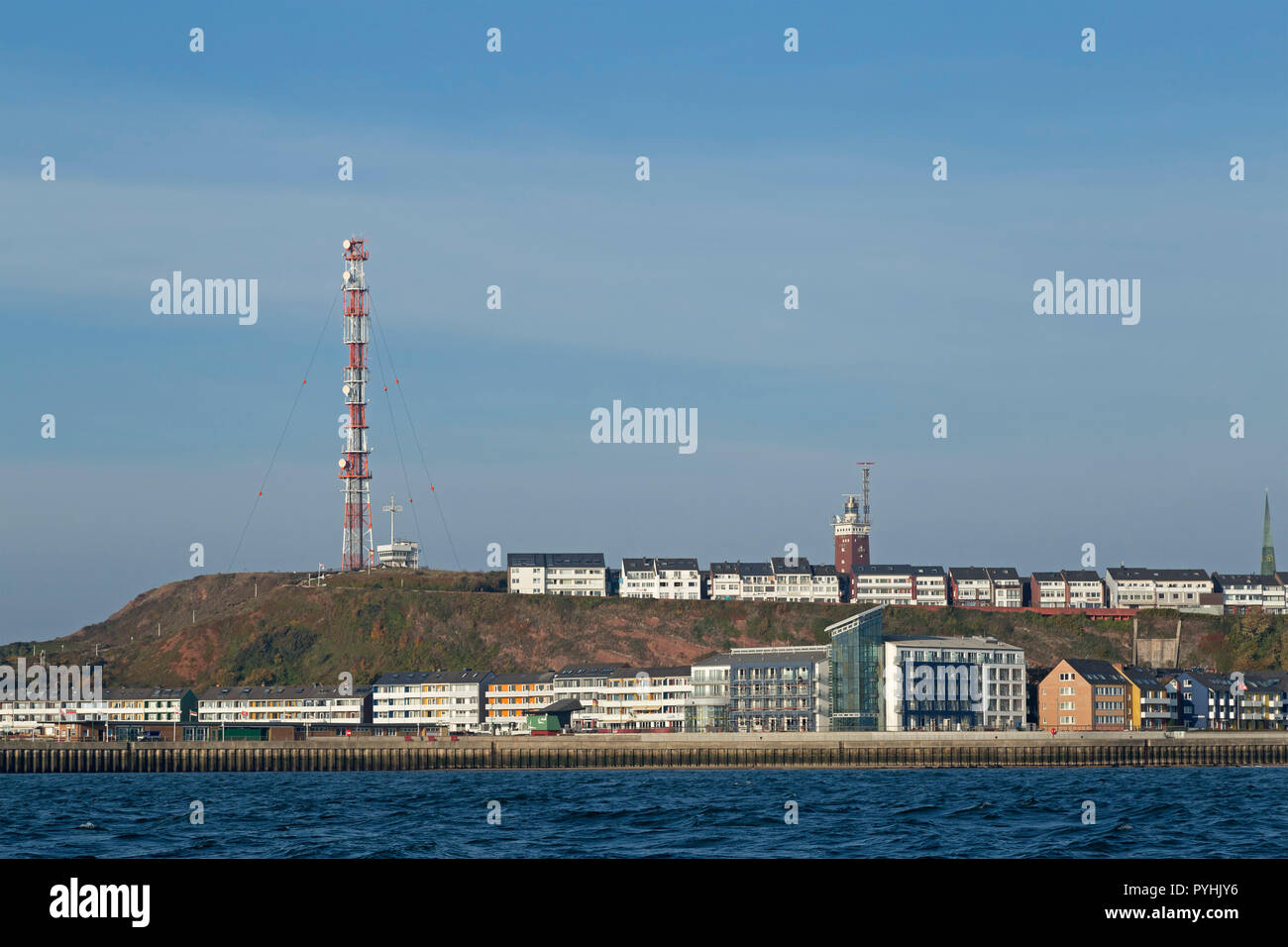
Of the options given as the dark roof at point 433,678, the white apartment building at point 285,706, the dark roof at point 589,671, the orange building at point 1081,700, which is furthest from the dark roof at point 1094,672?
the white apartment building at point 285,706

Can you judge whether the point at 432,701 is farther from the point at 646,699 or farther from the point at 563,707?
the point at 646,699

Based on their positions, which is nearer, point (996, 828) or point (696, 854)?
point (696, 854)

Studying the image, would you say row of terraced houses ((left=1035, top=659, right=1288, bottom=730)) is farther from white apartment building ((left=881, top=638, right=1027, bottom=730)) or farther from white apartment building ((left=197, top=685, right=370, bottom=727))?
white apartment building ((left=197, top=685, right=370, bottom=727))

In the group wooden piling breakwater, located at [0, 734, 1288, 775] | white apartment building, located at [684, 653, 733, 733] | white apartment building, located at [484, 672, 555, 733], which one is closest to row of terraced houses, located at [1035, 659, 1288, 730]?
wooden piling breakwater, located at [0, 734, 1288, 775]

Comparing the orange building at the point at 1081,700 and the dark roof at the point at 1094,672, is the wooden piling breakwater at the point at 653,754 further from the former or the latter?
the dark roof at the point at 1094,672
